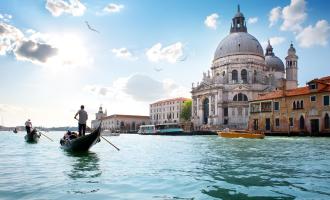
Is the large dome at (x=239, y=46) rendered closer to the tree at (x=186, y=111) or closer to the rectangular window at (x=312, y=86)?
the tree at (x=186, y=111)

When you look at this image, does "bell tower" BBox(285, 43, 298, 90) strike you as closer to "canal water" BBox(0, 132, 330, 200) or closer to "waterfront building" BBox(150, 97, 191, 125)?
"waterfront building" BBox(150, 97, 191, 125)

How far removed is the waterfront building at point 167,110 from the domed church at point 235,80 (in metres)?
19.1

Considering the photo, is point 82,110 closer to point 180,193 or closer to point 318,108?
point 180,193

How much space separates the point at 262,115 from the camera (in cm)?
4081

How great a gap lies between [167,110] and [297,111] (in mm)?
55884

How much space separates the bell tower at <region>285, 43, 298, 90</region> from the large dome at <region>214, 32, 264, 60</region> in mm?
6553

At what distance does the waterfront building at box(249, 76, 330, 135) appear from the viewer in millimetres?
33125

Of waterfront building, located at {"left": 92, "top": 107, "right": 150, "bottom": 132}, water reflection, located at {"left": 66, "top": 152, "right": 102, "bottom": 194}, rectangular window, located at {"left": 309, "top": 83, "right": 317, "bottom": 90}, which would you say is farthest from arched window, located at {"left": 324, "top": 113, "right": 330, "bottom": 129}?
waterfront building, located at {"left": 92, "top": 107, "right": 150, "bottom": 132}

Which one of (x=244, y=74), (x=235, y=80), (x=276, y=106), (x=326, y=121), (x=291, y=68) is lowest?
(x=326, y=121)

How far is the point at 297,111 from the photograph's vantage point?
117 feet

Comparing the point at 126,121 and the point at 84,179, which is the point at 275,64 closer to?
the point at 126,121


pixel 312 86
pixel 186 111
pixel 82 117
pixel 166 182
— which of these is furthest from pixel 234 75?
pixel 166 182

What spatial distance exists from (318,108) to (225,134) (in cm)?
938

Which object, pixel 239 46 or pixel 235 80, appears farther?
pixel 239 46
